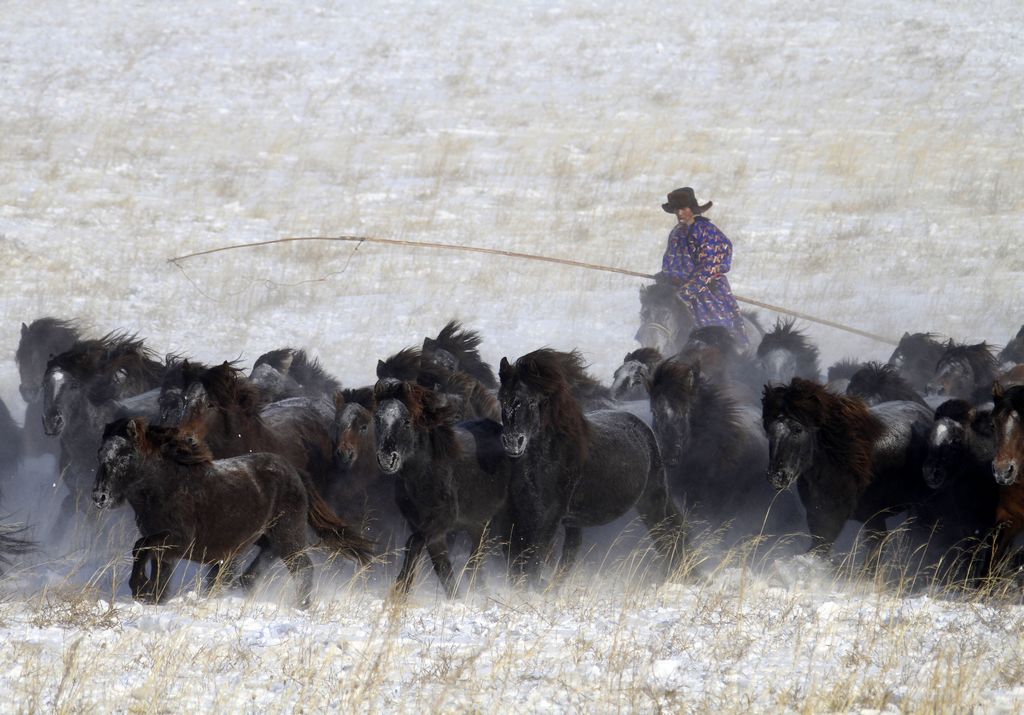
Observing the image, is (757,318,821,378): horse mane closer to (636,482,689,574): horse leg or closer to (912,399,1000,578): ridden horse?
(636,482,689,574): horse leg

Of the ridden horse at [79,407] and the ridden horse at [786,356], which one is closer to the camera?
the ridden horse at [79,407]

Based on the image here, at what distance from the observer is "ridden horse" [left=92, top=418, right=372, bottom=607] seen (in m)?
6.46

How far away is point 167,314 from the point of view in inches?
707

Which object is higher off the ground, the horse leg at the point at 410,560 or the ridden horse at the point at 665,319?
the ridden horse at the point at 665,319

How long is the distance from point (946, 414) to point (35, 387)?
832cm

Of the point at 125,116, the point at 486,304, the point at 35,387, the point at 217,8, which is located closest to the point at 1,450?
the point at 35,387

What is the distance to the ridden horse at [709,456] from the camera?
878 centimetres

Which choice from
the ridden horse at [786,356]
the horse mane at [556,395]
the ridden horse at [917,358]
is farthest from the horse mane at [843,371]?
the horse mane at [556,395]

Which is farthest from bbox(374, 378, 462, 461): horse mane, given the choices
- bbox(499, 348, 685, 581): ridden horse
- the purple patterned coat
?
the purple patterned coat

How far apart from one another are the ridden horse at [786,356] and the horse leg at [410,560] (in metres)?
4.93

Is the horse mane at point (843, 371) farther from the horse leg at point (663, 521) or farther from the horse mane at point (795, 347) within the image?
the horse leg at point (663, 521)

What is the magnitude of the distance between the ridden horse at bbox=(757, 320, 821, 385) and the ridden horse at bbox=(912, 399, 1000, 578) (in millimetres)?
3955

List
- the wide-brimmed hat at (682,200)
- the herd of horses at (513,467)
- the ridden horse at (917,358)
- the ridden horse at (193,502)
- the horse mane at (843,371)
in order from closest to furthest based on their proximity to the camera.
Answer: the ridden horse at (193,502) < the herd of horses at (513,467) < the horse mane at (843,371) < the ridden horse at (917,358) < the wide-brimmed hat at (682,200)

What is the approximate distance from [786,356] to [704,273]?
1540 millimetres
